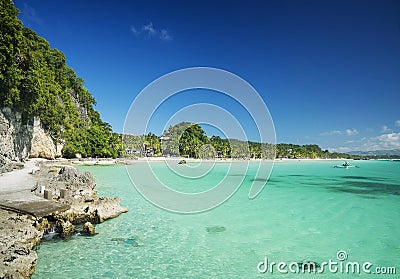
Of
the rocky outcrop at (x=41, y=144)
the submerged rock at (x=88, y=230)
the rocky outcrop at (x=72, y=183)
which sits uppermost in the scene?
the rocky outcrop at (x=41, y=144)

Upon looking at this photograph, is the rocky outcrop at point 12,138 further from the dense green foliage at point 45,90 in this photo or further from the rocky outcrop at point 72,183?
the rocky outcrop at point 72,183

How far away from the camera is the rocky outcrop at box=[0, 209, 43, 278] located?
16.0ft

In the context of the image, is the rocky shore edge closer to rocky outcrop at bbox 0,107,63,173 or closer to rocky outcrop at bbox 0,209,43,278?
rocky outcrop at bbox 0,209,43,278

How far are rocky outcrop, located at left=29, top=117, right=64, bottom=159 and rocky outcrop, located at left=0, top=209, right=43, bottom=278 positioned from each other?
29.4 m

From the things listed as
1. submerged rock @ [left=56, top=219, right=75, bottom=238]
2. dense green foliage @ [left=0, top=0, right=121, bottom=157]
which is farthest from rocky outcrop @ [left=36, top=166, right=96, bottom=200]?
dense green foliage @ [left=0, top=0, right=121, bottom=157]

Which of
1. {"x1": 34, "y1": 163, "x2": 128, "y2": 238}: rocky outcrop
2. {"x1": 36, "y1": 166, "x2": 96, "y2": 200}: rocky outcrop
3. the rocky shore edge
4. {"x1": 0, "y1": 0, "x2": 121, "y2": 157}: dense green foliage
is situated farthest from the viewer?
{"x1": 0, "y1": 0, "x2": 121, "y2": 157}: dense green foliage

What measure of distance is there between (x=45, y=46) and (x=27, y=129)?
23192mm

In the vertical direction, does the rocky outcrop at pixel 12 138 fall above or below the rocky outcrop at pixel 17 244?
above

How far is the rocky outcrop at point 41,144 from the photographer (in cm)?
3341

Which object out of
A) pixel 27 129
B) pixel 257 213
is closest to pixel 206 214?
pixel 257 213

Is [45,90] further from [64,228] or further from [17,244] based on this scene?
[17,244]

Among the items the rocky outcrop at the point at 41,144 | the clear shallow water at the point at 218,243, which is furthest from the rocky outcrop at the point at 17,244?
the rocky outcrop at the point at 41,144

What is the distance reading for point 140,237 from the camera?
28.1ft

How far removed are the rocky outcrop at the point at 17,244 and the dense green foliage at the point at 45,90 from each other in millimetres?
14831
